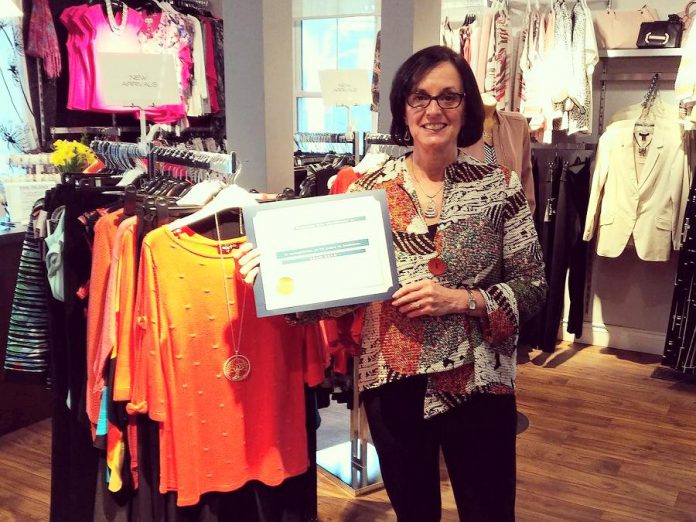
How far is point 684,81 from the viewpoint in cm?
332

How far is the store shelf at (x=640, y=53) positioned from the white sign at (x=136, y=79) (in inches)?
107

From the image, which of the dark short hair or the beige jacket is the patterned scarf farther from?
the dark short hair

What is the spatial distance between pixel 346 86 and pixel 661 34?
1998mm

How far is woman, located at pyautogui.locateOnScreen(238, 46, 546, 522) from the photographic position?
1388 millimetres

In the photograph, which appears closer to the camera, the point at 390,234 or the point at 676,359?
the point at 390,234

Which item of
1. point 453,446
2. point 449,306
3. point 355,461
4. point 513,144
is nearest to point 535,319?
point 513,144

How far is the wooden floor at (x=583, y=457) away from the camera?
7.89 ft

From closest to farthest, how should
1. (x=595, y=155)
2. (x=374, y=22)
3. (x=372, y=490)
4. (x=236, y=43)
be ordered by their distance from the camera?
(x=236, y=43)
(x=372, y=490)
(x=595, y=155)
(x=374, y=22)

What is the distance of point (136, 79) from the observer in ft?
6.74

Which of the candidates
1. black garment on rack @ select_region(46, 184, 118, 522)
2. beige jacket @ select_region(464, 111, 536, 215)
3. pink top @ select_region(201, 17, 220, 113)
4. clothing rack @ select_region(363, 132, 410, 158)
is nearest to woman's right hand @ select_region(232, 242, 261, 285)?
black garment on rack @ select_region(46, 184, 118, 522)

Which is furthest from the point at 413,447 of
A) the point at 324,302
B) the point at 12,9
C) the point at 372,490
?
the point at 12,9

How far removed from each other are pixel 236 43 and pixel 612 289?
309cm

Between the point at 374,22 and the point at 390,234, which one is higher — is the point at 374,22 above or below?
above

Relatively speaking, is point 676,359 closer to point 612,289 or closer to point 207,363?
point 612,289
